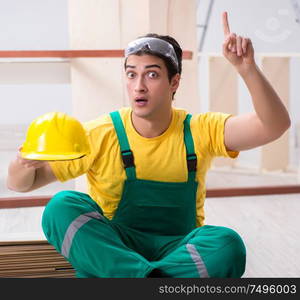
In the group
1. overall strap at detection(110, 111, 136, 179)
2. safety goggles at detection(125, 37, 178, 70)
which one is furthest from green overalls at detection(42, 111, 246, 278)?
safety goggles at detection(125, 37, 178, 70)

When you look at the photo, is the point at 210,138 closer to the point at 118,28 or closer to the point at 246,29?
the point at 118,28

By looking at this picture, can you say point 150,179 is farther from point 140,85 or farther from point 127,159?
point 140,85

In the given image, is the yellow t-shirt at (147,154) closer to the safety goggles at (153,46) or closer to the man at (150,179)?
the man at (150,179)

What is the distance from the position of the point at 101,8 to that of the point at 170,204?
1414 millimetres

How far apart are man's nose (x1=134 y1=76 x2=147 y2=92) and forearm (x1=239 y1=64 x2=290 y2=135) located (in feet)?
1.00

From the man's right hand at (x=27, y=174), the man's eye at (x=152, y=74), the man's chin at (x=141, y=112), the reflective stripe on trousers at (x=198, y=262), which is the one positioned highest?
the man's eye at (x=152, y=74)

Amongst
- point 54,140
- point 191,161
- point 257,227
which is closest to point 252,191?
point 257,227

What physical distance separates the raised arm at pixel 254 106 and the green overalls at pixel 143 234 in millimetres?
160

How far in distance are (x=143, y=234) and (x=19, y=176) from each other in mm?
437

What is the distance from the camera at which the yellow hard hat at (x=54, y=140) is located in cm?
149

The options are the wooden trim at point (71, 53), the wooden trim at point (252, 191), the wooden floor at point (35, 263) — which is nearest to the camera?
the wooden floor at point (35, 263)

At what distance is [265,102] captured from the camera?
1.53 metres

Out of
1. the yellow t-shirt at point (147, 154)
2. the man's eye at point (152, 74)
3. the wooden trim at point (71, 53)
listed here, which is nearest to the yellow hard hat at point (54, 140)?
the yellow t-shirt at point (147, 154)

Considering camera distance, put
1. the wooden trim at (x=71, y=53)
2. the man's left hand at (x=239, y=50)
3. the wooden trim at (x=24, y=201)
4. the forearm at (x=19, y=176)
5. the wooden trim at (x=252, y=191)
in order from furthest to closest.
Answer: the wooden trim at (x=252, y=191) < the wooden trim at (x=24, y=201) < the wooden trim at (x=71, y=53) < the forearm at (x=19, y=176) < the man's left hand at (x=239, y=50)
